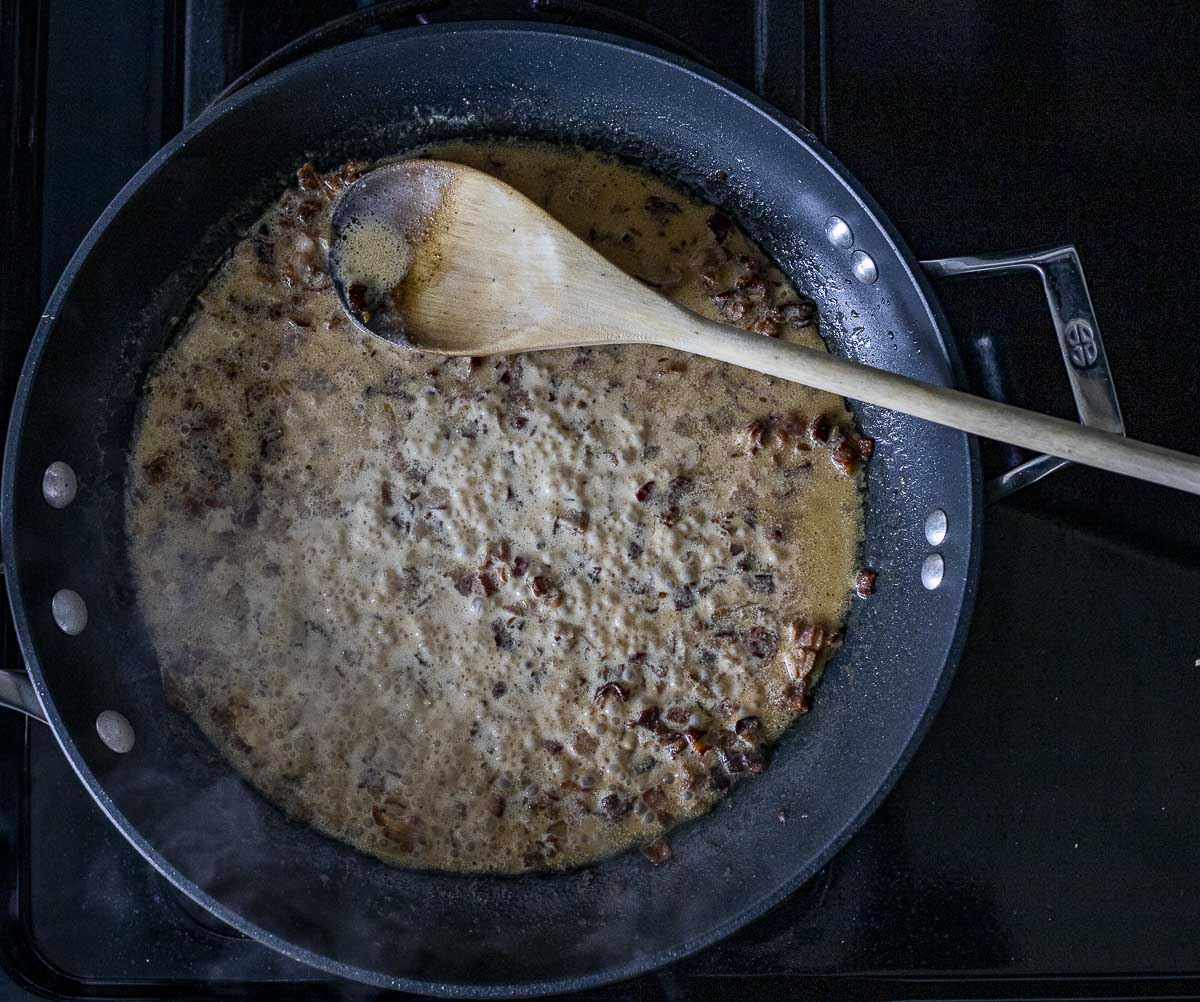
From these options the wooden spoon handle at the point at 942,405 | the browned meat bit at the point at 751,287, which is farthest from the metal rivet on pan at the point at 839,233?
the wooden spoon handle at the point at 942,405

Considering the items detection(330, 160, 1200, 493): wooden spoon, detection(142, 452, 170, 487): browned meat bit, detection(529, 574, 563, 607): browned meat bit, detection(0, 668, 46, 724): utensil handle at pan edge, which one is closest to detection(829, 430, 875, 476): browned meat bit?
detection(330, 160, 1200, 493): wooden spoon

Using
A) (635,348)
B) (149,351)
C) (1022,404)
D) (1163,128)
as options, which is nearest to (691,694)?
(635,348)

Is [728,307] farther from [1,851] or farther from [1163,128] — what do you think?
[1,851]

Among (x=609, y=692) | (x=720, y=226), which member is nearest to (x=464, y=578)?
(x=609, y=692)

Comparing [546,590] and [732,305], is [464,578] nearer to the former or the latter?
[546,590]

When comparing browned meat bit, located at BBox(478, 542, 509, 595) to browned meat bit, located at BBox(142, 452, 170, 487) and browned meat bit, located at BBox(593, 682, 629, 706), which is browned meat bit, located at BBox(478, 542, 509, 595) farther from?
browned meat bit, located at BBox(142, 452, 170, 487)

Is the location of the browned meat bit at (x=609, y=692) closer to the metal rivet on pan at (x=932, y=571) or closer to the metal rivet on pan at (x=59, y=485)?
the metal rivet on pan at (x=932, y=571)
